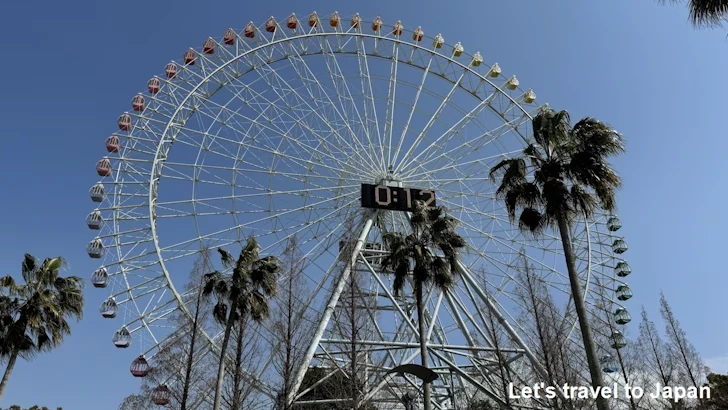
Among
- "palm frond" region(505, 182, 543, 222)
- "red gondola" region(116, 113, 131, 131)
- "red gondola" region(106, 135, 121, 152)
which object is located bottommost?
"palm frond" region(505, 182, 543, 222)

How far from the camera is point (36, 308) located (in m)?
19.0

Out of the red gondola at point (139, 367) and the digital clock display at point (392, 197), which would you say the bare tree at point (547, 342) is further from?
the red gondola at point (139, 367)

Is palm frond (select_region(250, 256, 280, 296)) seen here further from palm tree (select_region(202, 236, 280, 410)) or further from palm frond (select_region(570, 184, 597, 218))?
palm frond (select_region(570, 184, 597, 218))

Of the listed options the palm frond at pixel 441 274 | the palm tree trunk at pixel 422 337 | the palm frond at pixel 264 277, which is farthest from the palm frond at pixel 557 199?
the palm frond at pixel 264 277

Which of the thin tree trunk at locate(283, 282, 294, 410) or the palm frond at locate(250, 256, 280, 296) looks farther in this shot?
the palm frond at locate(250, 256, 280, 296)

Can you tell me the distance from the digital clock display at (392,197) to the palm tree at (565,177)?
14564 mm

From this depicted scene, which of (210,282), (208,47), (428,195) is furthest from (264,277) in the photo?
(208,47)

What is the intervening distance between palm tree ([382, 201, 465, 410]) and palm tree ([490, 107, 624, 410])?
12.6ft

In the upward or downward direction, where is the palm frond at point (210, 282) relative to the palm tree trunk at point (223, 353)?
upward

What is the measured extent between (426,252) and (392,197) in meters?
11.8

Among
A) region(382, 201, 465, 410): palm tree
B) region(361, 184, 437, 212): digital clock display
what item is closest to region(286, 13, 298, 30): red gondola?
region(361, 184, 437, 212): digital clock display

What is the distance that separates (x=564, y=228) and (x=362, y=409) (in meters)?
8.22

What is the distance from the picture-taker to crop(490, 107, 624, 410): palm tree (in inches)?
551

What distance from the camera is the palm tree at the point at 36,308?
727 inches
